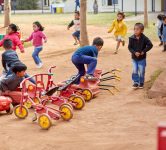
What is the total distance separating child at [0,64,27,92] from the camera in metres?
9.04

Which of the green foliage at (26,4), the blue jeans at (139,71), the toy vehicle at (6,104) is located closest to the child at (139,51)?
the blue jeans at (139,71)

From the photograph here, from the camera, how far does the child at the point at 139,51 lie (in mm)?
10109

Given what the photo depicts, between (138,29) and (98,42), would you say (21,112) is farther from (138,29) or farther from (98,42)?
(138,29)

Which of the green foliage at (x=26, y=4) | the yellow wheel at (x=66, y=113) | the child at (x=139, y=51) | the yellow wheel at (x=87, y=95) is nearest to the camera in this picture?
the yellow wheel at (x=66, y=113)

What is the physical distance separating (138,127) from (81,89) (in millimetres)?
2446

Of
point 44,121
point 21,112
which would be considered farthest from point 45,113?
point 21,112

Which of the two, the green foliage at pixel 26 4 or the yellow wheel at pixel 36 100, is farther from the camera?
the green foliage at pixel 26 4

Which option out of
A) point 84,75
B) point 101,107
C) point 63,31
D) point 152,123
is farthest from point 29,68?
point 63,31

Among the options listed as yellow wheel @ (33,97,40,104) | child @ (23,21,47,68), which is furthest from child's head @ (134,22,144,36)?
child @ (23,21,47,68)

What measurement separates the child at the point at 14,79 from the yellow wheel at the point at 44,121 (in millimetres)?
2011

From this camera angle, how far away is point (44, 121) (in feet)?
23.6

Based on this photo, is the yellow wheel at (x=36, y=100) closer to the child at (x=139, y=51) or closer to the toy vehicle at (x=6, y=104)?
the toy vehicle at (x=6, y=104)

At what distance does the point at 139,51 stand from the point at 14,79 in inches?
110

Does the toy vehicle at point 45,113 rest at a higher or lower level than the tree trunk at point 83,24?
lower
